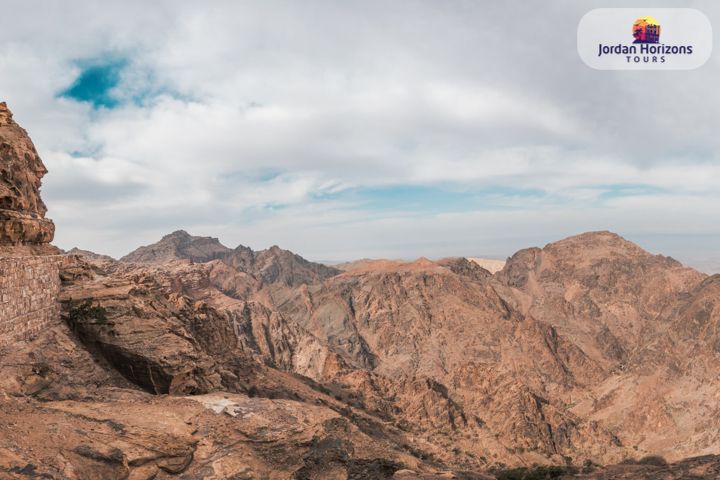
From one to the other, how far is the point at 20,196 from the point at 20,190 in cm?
63

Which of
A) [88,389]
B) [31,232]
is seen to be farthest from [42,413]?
[31,232]

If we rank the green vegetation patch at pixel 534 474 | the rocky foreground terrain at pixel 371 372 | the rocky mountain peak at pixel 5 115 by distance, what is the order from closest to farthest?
the rocky foreground terrain at pixel 371 372 < the rocky mountain peak at pixel 5 115 < the green vegetation patch at pixel 534 474

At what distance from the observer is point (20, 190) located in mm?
21078

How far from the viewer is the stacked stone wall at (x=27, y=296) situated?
16.5 metres

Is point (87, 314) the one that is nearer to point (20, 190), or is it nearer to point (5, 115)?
point (20, 190)

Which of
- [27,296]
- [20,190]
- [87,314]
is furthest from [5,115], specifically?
[87,314]

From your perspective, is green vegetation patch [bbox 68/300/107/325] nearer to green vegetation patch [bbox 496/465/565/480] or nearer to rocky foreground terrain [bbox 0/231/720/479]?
rocky foreground terrain [bbox 0/231/720/479]

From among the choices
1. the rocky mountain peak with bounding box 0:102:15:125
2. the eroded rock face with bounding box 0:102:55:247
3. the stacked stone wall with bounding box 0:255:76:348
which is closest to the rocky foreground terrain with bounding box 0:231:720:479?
the stacked stone wall with bounding box 0:255:76:348

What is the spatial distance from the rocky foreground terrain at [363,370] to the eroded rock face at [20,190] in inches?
3.7

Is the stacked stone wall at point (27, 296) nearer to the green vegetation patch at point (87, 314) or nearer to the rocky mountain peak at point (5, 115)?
the green vegetation patch at point (87, 314)

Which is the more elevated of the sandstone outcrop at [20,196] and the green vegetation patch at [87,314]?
the sandstone outcrop at [20,196]

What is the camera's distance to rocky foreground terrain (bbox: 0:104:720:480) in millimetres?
15469

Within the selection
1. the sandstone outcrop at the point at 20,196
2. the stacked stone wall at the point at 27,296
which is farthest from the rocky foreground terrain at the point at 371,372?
the sandstone outcrop at the point at 20,196

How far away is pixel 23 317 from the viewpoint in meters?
17.5
